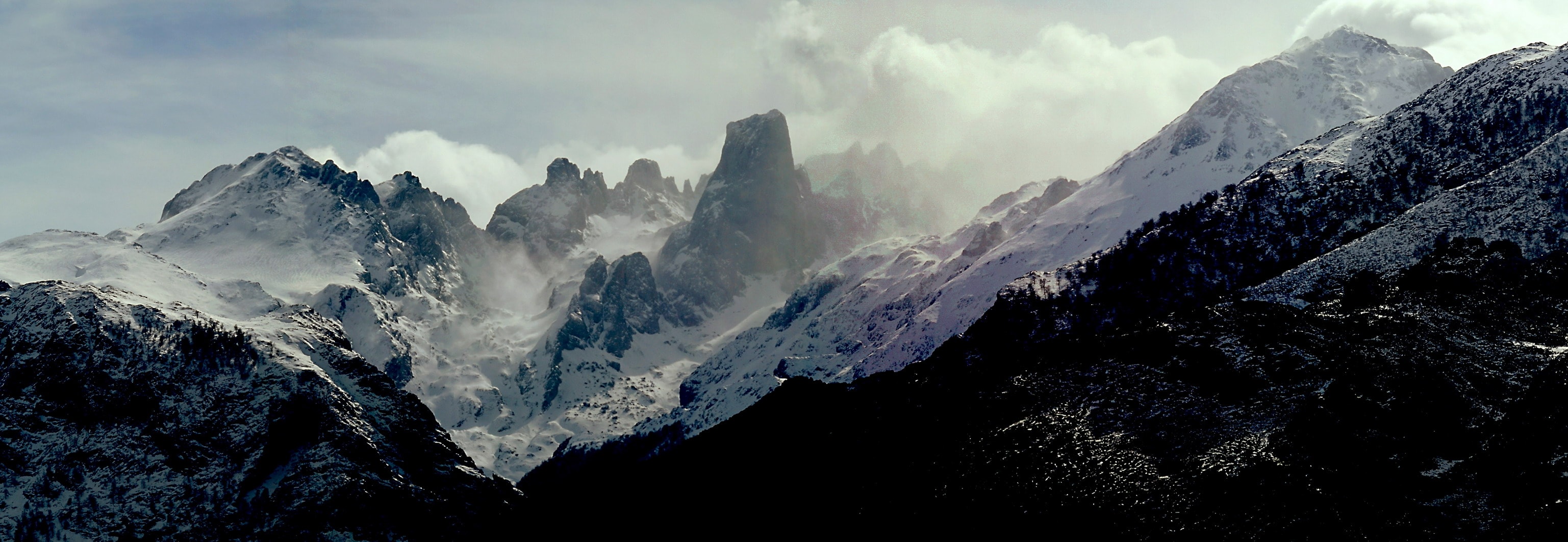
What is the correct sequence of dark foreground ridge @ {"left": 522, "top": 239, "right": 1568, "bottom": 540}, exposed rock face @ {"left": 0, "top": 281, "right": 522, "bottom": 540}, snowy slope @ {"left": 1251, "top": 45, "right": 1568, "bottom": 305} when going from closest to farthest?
dark foreground ridge @ {"left": 522, "top": 239, "right": 1568, "bottom": 540}
snowy slope @ {"left": 1251, "top": 45, "right": 1568, "bottom": 305}
exposed rock face @ {"left": 0, "top": 281, "right": 522, "bottom": 540}

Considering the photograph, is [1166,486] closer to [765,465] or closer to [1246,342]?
[1246,342]

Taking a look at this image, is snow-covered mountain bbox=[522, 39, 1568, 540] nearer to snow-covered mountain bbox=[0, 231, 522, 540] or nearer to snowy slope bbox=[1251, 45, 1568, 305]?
snowy slope bbox=[1251, 45, 1568, 305]

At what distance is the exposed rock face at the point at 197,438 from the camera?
13338cm

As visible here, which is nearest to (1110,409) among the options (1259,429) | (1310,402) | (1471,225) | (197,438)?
(1259,429)

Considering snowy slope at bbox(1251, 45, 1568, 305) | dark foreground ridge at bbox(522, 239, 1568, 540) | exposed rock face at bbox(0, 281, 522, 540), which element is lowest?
dark foreground ridge at bbox(522, 239, 1568, 540)

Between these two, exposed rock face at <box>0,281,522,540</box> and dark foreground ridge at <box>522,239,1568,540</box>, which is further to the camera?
exposed rock face at <box>0,281,522,540</box>

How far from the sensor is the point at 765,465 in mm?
150750

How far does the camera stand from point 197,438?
141 meters

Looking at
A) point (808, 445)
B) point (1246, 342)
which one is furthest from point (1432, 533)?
point (808, 445)

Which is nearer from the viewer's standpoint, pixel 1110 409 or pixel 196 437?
pixel 1110 409

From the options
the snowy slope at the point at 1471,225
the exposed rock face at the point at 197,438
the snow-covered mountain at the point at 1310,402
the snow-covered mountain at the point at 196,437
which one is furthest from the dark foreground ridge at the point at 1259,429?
the snow-covered mountain at the point at 196,437

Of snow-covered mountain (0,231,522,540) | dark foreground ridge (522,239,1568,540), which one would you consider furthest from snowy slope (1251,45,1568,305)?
snow-covered mountain (0,231,522,540)

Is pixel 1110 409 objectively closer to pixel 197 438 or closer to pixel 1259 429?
pixel 1259 429

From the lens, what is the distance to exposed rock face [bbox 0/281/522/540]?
133 meters
